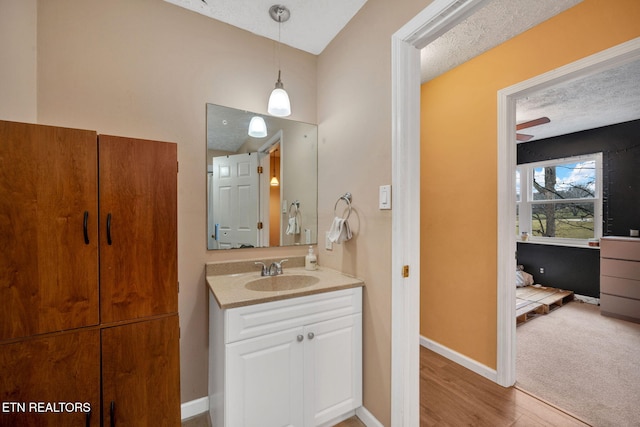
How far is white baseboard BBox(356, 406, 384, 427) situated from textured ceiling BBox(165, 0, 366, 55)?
8.16ft

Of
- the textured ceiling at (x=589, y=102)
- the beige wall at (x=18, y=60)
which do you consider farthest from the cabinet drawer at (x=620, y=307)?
the beige wall at (x=18, y=60)

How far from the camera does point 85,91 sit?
1419 millimetres

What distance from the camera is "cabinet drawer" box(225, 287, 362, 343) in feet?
4.01

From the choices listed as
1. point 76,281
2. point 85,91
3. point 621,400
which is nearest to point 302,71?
point 85,91

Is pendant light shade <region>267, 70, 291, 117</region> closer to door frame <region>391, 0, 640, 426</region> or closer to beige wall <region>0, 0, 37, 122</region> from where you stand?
door frame <region>391, 0, 640, 426</region>

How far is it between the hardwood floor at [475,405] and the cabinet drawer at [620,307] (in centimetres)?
271

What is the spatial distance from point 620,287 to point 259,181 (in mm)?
4601

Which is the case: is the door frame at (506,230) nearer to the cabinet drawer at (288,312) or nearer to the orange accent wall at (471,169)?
the orange accent wall at (471,169)

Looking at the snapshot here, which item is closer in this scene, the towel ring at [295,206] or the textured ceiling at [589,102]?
the towel ring at [295,206]

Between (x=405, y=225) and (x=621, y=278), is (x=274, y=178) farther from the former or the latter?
(x=621, y=278)

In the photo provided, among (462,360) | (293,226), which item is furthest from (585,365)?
(293,226)

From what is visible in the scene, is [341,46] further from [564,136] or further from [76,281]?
[564,136]

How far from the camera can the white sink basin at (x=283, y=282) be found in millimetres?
1699

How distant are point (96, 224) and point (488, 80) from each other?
2.72m
